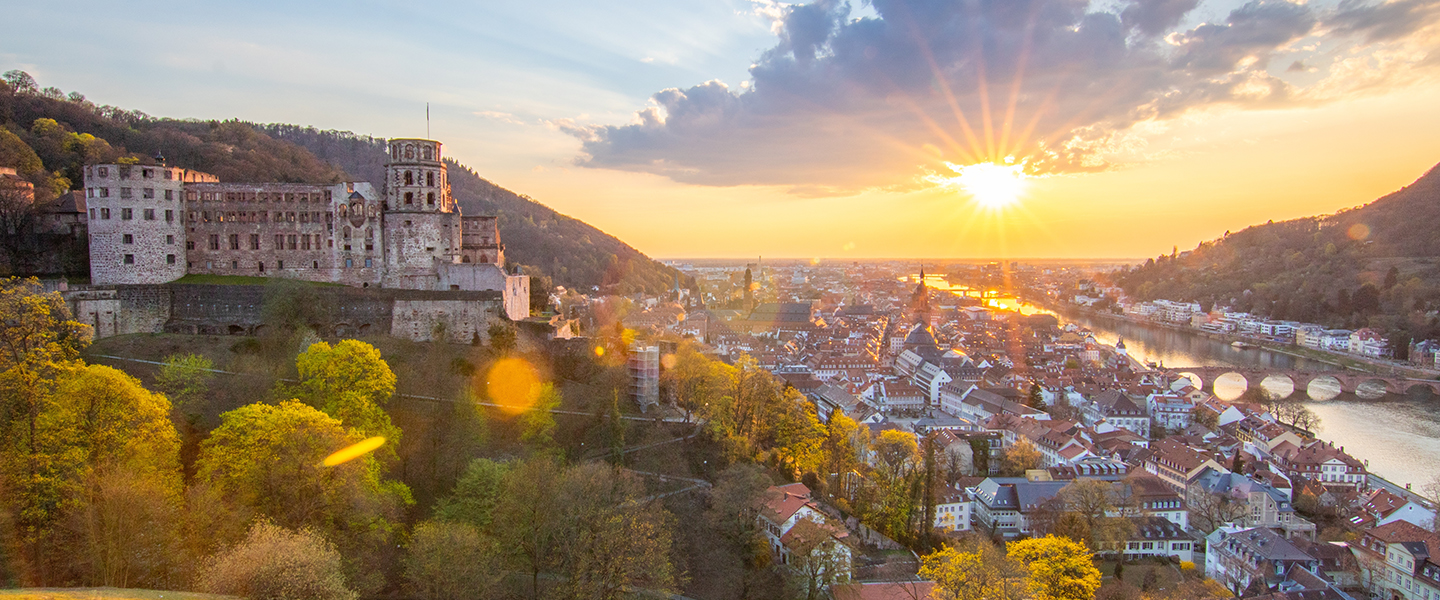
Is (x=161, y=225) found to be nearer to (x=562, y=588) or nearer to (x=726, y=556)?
Result: (x=562, y=588)

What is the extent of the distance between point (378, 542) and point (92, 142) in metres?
27.2

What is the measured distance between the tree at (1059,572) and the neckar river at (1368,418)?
26.8 meters

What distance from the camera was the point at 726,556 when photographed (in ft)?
72.5

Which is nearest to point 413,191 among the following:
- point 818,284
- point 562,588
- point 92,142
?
point 92,142

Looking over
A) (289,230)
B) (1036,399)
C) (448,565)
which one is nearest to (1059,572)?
(448,565)

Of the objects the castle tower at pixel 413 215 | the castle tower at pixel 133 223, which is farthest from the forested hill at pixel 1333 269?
the castle tower at pixel 133 223

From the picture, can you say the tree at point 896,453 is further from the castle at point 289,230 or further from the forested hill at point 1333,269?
the forested hill at point 1333,269

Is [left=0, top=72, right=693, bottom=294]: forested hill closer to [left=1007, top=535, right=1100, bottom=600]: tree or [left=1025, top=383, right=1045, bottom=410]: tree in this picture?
[left=1007, top=535, right=1100, bottom=600]: tree

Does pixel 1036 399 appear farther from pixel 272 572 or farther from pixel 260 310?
pixel 272 572

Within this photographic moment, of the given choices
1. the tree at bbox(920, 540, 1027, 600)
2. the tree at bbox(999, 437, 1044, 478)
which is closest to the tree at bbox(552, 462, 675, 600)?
the tree at bbox(920, 540, 1027, 600)

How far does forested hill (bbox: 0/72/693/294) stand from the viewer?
30.7 metres

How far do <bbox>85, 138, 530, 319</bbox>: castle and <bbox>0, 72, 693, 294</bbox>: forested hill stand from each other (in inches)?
160

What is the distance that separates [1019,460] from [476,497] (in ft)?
89.6

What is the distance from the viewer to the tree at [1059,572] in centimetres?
1892
